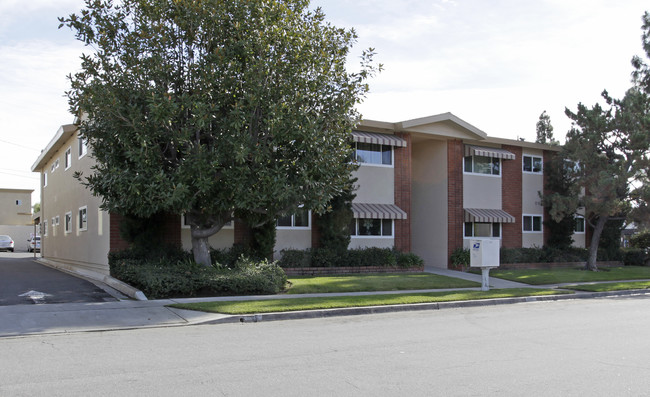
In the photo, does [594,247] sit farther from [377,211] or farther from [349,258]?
[349,258]

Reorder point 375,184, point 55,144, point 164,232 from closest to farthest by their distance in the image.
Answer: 1. point 164,232
2. point 375,184
3. point 55,144

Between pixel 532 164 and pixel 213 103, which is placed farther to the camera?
pixel 532 164

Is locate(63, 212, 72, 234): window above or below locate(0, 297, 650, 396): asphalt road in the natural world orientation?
above

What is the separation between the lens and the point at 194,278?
1405 cm

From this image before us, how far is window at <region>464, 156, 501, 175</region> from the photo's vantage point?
83.1 feet

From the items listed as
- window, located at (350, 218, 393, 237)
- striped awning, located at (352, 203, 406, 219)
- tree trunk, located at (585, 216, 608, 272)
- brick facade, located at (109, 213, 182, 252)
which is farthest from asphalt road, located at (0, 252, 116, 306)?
tree trunk, located at (585, 216, 608, 272)

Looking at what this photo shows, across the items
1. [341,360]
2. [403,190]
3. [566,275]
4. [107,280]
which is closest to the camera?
[341,360]

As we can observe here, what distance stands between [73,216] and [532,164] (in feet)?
69.5

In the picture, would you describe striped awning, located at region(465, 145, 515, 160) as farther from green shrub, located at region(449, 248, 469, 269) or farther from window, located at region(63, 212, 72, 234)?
window, located at region(63, 212, 72, 234)

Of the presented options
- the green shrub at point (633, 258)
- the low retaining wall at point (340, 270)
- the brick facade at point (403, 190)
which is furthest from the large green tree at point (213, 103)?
the green shrub at point (633, 258)

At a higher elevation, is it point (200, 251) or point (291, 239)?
point (291, 239)

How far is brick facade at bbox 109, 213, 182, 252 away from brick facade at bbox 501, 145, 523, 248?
49.5 ft

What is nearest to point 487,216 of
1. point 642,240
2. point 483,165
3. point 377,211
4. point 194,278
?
point 483,165

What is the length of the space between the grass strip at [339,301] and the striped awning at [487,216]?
7507 mm
